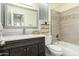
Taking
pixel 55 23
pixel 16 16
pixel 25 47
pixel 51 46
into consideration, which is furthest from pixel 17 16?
pixel 51 46

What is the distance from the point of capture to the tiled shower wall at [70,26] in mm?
1726

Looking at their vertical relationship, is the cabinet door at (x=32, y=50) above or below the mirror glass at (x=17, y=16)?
below

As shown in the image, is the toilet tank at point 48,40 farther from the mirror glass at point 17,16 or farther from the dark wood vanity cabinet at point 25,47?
the mirror glass at point 17,16

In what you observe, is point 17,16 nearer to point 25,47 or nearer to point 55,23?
point 25,47

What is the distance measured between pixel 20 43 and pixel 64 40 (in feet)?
2.67

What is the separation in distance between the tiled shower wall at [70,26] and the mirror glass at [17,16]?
0.57 m

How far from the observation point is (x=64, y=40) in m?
1.75

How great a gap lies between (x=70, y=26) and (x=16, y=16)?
98cm

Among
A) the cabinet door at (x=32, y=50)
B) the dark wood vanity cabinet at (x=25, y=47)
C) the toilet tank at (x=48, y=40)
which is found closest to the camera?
the dark wood vanity cabinet at (x=25, y=47)

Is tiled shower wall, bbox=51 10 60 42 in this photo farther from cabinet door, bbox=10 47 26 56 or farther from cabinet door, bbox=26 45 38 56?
cabinet door, bbox=10 47 26 56

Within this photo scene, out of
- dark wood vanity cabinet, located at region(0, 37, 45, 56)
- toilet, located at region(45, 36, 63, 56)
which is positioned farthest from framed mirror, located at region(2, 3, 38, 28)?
toilet, located at region(45, 36, 63, 56)

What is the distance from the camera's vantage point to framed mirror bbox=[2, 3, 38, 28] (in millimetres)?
1552

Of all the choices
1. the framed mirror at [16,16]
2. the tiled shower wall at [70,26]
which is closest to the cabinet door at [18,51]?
the framed mirror at [16,16]

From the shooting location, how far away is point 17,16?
1.60 metres
